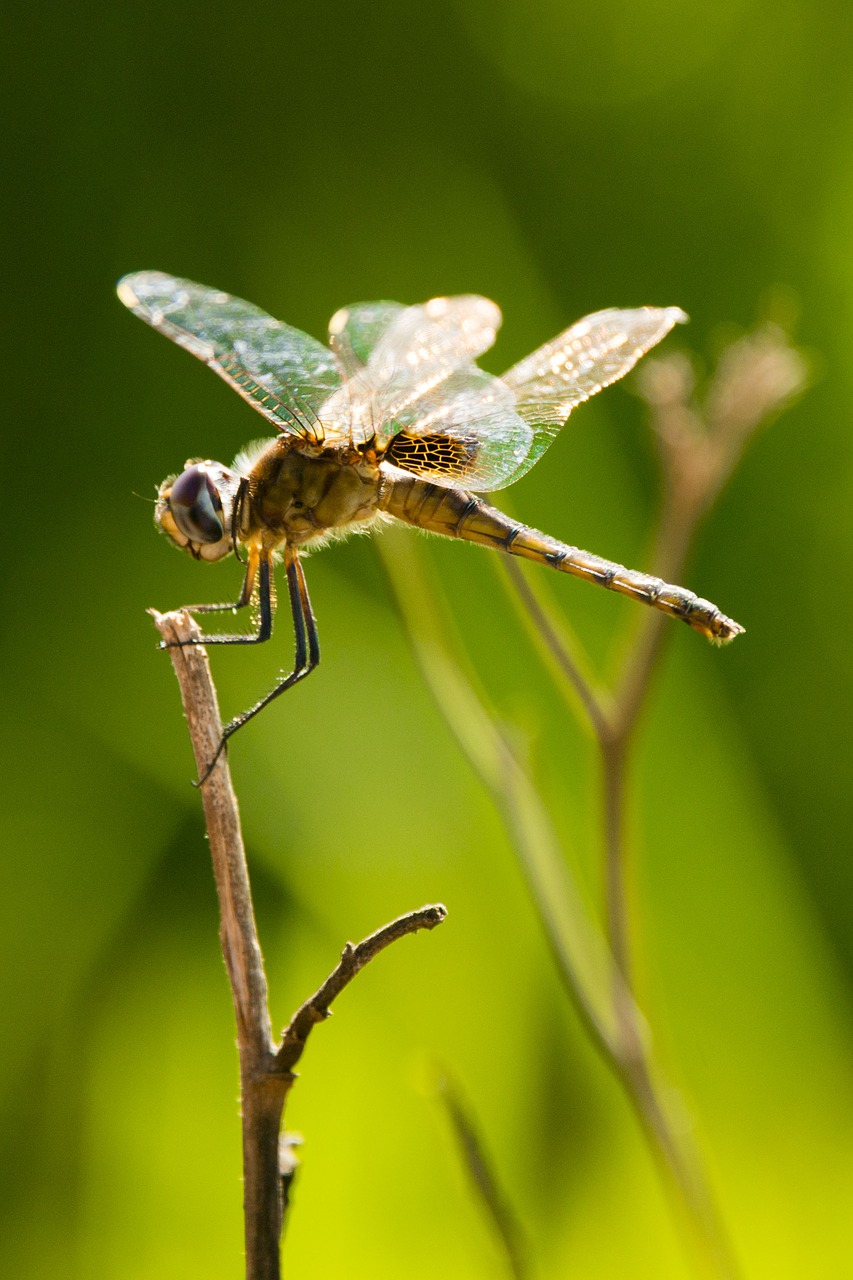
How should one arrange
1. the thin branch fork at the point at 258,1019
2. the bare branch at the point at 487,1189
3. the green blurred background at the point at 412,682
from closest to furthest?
the thin branch fork at the point at 258,1019 < the bare branch at the point at 487,1189 < the green blurred background at the point at 412,682

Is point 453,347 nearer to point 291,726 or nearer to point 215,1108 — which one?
point 291,726

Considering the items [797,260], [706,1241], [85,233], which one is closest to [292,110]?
[85,233]

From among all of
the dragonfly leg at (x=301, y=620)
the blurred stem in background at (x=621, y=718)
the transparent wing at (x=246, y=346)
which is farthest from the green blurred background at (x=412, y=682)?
the transparent wing at (x=246, y=346)

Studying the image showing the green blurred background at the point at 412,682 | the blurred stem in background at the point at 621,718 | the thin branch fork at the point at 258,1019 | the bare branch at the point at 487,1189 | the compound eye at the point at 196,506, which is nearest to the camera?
the thin branch fork at the point at 258,1019

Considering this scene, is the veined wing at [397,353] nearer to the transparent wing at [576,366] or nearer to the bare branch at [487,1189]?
the transparent wing at [576,366]

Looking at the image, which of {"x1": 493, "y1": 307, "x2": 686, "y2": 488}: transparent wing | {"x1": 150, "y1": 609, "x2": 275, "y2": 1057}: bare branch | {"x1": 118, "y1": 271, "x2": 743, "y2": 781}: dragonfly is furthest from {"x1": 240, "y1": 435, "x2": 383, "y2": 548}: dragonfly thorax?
{"x1": 150, "y1": 609, "x2": 275, "y2": 1057}: bare branch

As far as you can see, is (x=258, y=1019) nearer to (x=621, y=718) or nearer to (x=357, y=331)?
(x=621, y=718)

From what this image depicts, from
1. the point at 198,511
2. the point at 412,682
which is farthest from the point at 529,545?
the point at 412,682
